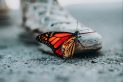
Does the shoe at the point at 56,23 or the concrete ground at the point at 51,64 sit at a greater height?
the shoe at the point at 56,23

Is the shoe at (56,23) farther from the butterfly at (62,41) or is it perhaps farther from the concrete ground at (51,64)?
the concrete ground at (51,64)

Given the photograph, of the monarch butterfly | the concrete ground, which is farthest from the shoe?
the concrete ground

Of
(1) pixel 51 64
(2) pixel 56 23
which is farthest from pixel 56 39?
(2) pixel 56 23

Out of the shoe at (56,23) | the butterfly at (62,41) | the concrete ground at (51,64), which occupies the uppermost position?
the shoe at (56,23)

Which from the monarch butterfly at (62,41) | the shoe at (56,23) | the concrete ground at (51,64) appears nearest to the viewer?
the concrete ground at (51,64)

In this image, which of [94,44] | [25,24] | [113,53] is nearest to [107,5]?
[25,24]

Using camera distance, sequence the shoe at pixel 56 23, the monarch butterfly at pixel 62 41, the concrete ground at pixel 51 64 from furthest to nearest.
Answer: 1. the shoe at pixel 56 23
2. the monarch butterfly at pixel 62 41
3. the concrete ground at pixel 51 64

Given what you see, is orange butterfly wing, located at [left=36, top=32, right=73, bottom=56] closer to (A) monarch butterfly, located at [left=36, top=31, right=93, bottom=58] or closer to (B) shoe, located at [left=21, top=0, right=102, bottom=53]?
(A) monarch butterfly, located at [left=36, top=31, right=93, bottom=58]

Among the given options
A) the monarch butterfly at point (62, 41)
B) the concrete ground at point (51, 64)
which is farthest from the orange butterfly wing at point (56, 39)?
the concrete ground at point (51, 64)

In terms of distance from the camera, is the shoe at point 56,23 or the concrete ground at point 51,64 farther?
the shoe at point 56,23
